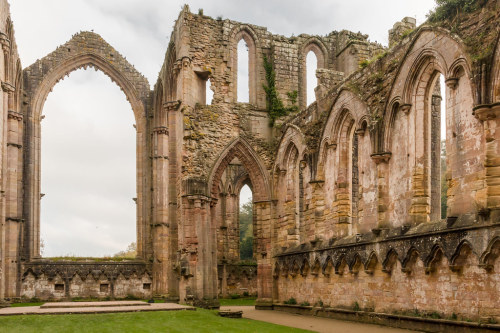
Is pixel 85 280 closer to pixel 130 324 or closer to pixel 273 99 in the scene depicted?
pixel 273 99

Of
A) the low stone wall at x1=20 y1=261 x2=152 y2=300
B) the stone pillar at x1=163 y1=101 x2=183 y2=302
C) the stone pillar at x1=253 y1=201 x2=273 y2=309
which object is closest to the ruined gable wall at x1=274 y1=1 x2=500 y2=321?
the stone pillar at x1=253 y1=201 x2=273 y2=309

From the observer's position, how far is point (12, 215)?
20.4m

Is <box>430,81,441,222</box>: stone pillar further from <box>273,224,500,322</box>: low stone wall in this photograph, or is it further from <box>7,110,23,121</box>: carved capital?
<box>7,110,23,121</box>: carved capital

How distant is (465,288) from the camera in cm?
888

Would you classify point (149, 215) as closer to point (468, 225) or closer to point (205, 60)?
point (205, 60)

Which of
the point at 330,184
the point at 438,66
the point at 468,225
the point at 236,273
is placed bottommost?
the point at 236,273

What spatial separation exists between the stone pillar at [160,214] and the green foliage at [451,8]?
14482mm

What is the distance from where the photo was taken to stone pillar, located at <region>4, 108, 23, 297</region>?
2031 centimetres

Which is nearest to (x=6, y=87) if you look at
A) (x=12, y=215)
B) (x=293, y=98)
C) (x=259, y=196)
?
(x=12, y=215)

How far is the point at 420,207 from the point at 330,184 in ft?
13.0

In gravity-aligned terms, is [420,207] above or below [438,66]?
below

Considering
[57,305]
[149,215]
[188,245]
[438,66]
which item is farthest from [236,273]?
[438,66]

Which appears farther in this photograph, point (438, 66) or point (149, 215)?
point (149, 215)

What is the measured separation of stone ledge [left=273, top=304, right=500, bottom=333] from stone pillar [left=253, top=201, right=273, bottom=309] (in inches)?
73.9
